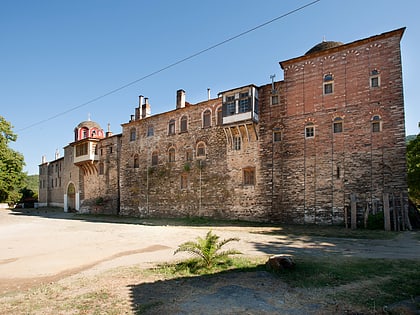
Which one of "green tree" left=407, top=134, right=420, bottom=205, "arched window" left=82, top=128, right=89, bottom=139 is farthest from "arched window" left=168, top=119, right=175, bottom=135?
"green tree" left=407, top=134, right=420, bottom=205

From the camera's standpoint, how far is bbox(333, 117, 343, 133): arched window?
1809cm

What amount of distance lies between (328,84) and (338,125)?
116 inches

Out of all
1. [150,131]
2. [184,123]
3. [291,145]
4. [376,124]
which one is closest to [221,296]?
[291,145]

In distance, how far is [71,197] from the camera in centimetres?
4197

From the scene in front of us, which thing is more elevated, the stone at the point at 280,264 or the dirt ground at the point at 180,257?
the stone at the point at 280,264

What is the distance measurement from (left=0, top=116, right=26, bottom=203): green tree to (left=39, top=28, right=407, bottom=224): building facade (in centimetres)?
2149

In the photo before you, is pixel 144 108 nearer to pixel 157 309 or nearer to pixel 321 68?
pixel 321 68

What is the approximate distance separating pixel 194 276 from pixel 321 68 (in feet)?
56.2

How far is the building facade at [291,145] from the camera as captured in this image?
16750 millimetres

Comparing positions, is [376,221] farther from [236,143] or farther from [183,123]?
[183,123]

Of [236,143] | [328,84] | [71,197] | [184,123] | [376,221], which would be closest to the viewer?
[376,221]

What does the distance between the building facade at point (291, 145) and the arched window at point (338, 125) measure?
0.29 feet

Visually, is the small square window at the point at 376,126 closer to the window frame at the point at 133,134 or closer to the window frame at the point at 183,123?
the window frame at the point at 183,123

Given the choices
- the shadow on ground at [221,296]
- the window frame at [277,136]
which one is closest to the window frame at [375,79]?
the window frame at [277,136]
